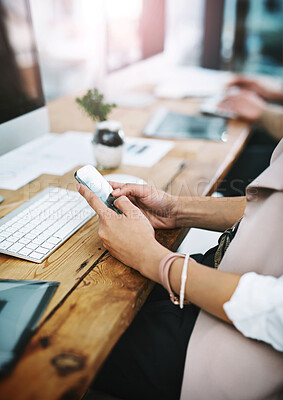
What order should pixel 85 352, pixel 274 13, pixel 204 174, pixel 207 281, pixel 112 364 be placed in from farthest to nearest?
pixel 274 13
pixel 204 174
pixel 112 364
pixel 207 281
pixel 85 352

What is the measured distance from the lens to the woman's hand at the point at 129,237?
64 cm

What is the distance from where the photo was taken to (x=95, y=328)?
0.53m

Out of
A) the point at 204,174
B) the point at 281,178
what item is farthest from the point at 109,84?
the point at 281,178

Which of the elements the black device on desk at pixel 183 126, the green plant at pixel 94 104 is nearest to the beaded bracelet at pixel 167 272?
the green plant at pixel 94 104

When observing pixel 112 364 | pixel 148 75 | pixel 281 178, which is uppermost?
pixel 281 178

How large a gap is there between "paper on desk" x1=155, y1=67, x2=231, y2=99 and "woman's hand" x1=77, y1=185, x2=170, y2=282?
4.12ft

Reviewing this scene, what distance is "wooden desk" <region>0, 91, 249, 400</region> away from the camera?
0.46 m

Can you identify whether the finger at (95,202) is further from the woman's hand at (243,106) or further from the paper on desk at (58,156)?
the woman's hand at (243,106)

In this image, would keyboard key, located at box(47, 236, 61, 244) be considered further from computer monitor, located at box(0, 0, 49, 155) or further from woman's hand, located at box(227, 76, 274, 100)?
woman's hand, located at box(227, 76, 274, 100)

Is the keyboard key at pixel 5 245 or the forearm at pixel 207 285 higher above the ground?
the keyboard key at pixel 5 245

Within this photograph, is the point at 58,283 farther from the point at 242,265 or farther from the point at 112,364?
the point at 242,265

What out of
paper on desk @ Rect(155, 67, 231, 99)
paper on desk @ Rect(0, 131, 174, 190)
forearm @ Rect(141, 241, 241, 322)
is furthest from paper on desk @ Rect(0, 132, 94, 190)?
paper on desk @ Rect(155, 67, 231, 99)

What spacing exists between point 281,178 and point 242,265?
17 cm

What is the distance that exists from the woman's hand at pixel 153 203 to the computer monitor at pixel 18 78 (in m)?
0.33
